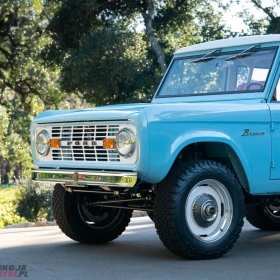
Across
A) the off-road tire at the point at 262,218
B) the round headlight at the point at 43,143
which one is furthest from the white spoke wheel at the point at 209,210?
the off-road tire at the point at 262,218

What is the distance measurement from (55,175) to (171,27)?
75.7 ft

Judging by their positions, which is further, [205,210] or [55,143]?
[55,143]

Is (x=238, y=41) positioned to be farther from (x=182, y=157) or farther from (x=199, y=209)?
(x=199, y=209)

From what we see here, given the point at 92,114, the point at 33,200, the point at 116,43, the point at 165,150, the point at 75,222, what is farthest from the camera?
the point at 116,43

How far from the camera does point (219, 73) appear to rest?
8.07 metres

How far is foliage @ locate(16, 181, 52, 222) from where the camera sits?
21875mm

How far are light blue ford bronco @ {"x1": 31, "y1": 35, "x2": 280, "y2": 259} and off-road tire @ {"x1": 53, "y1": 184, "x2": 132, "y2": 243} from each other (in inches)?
0.4

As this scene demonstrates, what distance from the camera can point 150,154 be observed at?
250 inches

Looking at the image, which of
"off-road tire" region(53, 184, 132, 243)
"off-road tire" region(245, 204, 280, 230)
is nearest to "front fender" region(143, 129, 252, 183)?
"off-road tire" region(53, 184, 132, 243)

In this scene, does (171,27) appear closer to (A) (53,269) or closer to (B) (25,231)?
(B) (25,231)

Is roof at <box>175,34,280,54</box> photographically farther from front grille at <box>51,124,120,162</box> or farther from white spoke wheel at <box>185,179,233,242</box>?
front grille at <box>51,124,120,162</box>

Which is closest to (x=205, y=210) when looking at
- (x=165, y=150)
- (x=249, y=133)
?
(x=165, y=150)

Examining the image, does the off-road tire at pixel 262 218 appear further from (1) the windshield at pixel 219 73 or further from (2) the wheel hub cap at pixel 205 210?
(2) the wheel hub cap at pixel 205 210

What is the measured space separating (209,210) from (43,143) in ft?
6.25
